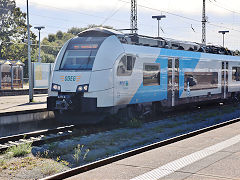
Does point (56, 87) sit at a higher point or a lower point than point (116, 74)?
lower

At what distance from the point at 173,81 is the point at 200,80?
8.90 ft

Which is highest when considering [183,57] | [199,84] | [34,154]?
[183,57]

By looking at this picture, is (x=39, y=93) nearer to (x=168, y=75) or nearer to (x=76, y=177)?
(x=168, y=75)

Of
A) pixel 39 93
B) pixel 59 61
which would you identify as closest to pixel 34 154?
pixel 59 61

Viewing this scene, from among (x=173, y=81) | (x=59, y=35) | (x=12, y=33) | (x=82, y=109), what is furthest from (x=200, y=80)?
(x=59, y=35)

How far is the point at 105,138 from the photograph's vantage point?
11.3m

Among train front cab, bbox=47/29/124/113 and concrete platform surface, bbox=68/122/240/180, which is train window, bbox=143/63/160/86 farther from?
concrete platform surface, bbox=68/122/240/180

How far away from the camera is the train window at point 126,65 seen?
1287cm

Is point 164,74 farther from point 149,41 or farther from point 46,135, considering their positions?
point 46,135

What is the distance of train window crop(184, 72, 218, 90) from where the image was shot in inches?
674

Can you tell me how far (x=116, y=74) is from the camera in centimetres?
1270

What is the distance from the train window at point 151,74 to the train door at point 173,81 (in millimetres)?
997

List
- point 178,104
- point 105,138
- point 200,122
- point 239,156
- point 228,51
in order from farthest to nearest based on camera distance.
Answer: point 228,51 → point 178,104 → point 200,122 → point 105,138 → point 239,156

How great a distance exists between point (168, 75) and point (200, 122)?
226cm
